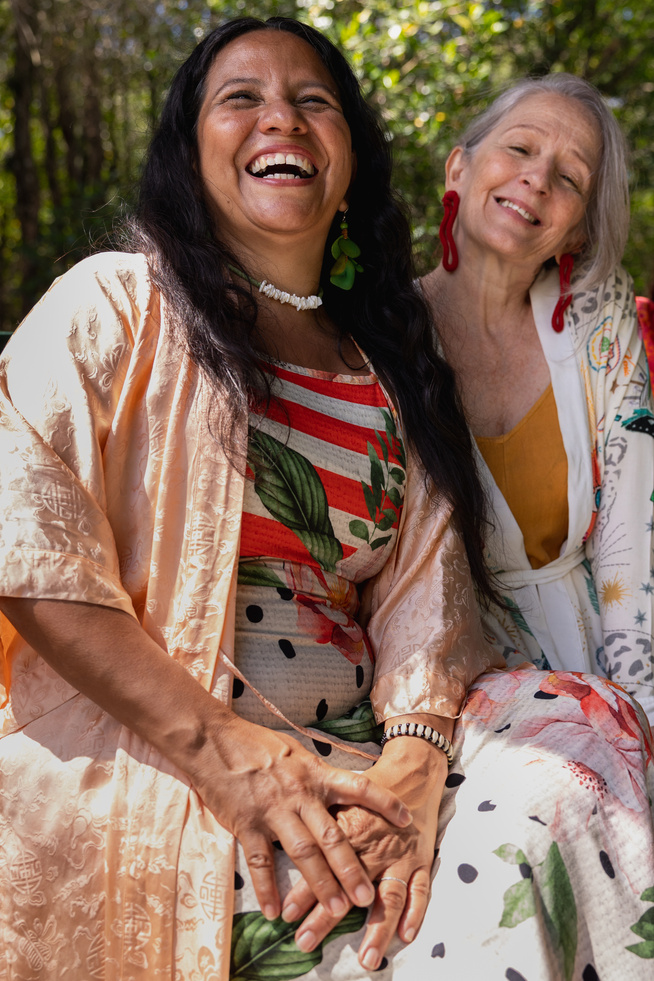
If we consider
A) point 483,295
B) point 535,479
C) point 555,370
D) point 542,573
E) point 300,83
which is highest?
point 300,83

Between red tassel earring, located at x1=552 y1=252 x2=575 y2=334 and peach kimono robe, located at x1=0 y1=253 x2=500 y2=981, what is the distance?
3.67ft

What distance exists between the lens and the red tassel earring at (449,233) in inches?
107

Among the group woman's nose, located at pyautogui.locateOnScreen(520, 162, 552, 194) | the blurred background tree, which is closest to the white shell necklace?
woman's nose, located at pyautogui.locateOnScreen(520, 162, 552, 194)

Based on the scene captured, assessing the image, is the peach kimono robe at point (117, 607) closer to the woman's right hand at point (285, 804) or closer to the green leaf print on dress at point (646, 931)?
the woman's right hand at point (285, 804)

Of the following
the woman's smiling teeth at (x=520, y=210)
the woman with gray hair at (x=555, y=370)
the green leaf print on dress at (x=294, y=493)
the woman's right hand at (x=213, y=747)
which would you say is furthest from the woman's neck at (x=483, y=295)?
the woman's right hand at (x=213, y=747)

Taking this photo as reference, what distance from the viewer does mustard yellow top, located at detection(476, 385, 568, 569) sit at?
2.49 m

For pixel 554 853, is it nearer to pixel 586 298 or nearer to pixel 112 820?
pixel 112 820

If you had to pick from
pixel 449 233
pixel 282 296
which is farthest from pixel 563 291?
pixel 282 296

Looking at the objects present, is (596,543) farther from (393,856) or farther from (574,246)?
(393,856)

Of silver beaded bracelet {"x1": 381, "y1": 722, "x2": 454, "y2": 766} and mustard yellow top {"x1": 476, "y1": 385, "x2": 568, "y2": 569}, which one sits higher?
mustard yellow top {"x1": 476, "y1": 385, "x2": 568, "y2": 569}

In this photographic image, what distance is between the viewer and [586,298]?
269cm

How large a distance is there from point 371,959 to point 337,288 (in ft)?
4.93

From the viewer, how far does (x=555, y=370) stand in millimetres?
2580

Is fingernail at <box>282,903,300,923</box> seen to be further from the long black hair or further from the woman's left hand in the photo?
the long black hair
